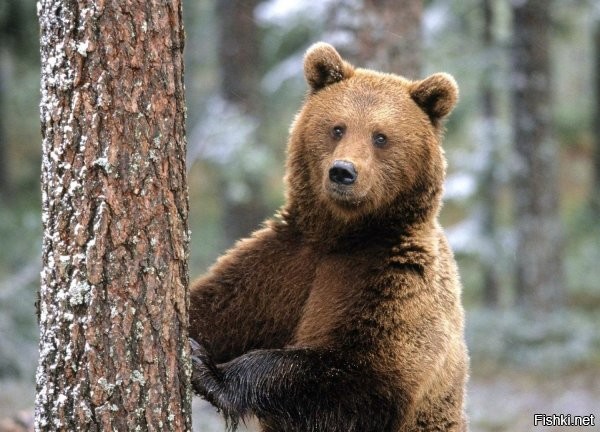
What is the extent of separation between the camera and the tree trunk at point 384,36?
7574 millimetres

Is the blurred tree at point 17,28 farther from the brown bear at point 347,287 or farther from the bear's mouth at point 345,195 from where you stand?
the bear's mouth at point 345,195

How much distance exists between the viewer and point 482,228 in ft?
48.2

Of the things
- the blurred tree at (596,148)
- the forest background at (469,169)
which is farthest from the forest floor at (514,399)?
the blurred tree at (596,148)

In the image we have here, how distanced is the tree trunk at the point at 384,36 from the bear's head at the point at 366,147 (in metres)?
2.73

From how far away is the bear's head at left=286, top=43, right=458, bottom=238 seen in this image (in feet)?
14.7

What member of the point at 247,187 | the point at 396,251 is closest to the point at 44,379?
the point at 396,251

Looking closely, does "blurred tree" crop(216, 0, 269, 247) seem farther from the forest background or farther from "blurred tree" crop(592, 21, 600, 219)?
"blurred tree" crop(592, 21, 600, 219)

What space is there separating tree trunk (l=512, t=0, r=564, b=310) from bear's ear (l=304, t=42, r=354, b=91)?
8.79 m

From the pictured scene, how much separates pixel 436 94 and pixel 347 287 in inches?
51.0

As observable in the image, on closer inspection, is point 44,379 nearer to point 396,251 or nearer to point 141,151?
point 141,151

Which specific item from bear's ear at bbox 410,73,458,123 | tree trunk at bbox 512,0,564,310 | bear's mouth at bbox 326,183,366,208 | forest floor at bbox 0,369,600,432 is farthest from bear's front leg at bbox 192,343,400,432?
tree trunk at bbox 512,0,564,310

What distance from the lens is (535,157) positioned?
43.0 ft

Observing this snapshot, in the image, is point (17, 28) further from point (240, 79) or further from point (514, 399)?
point (514, 399)

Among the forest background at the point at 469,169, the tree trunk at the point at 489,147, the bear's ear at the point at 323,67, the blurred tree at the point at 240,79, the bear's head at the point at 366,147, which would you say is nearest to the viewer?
the bear's head at the point at 366,147
